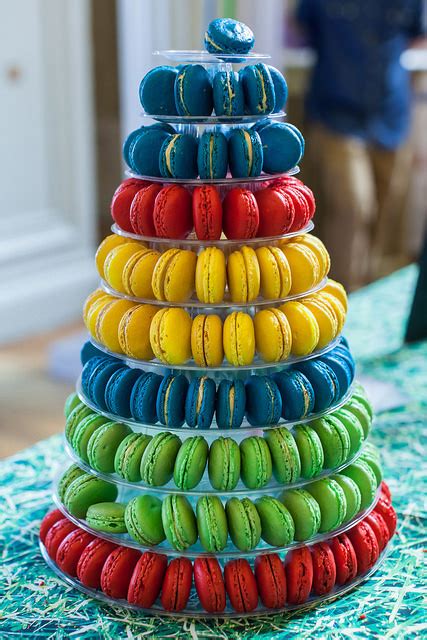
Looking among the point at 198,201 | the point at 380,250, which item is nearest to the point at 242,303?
the point at 198,201

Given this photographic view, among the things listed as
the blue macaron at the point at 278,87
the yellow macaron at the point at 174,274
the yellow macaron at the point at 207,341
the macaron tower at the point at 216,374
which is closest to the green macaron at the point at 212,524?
the macaron tower at the point at 216,374

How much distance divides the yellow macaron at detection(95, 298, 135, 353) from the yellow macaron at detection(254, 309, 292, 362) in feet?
0.67

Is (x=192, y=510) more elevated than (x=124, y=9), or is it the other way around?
(x=124, y=9)

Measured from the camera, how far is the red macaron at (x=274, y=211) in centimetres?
135

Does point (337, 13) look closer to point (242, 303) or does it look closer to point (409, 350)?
point (409, 350)

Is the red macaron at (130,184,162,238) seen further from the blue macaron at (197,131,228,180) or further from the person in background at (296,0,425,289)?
the person in background at (296,0,425,289)

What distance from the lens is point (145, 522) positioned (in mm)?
1355

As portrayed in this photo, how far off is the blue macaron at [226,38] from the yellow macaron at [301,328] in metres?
0.39

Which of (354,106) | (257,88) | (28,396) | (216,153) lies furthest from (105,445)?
(354,106)

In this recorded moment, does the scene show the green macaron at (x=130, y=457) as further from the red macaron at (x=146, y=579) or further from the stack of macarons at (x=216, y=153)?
the stack of macarons at (x=216, y=153)

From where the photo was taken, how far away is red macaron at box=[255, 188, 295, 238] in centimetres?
135

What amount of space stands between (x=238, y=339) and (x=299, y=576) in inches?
14.6

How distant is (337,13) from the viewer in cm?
376

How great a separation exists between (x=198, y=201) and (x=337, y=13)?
8.95ft
